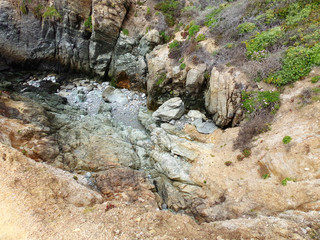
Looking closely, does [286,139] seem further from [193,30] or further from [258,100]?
[193,30]

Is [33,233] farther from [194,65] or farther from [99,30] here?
[99,30]

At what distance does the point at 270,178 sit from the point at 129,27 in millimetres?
23662

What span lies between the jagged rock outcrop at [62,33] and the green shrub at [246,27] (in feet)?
48.5

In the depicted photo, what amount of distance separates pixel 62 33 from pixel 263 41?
25.4 metres

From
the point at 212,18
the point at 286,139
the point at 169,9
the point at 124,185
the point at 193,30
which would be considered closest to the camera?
the point at 286,139

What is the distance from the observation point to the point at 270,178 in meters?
11.2

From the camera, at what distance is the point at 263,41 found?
1655cm

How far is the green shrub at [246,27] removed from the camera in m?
18.1

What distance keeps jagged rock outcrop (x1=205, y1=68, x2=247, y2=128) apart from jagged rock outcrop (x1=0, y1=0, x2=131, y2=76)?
16.0 meters

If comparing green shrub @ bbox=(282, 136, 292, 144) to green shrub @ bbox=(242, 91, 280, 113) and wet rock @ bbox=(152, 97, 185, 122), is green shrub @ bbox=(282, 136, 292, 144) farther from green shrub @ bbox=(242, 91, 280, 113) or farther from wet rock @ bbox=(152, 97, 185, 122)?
wet rock @ bbox=(152, 97, 185, 122)

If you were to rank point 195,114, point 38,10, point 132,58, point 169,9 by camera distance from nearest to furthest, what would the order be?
1. point 195,114
2. point 132,58
3. point 169,9
4. point 38,10

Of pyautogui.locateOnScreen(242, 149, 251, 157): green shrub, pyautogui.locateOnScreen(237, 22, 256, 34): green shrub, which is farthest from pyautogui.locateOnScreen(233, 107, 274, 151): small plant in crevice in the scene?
pyautogui.locateOnScreen(237, 22, 256, 34): green shrub

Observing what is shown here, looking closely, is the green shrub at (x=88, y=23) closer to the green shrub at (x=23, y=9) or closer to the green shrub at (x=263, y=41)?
the green shrub at (x=23, y=9)

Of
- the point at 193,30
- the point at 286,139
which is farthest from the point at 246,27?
the point at 286,139
